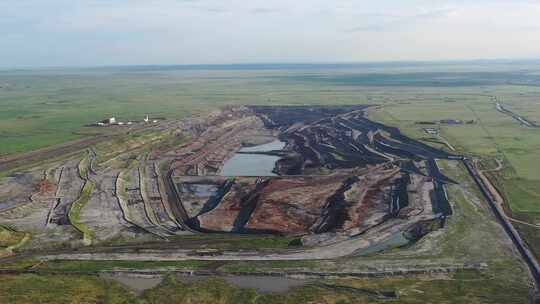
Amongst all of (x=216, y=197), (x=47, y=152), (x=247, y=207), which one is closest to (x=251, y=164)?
(x=216, y=197)

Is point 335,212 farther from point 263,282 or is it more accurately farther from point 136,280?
point 136,280

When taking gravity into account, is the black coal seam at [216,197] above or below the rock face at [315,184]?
below

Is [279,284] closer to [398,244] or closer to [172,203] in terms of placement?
[398,244]

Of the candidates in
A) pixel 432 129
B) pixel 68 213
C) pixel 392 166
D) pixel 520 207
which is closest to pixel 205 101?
pixel 432 129

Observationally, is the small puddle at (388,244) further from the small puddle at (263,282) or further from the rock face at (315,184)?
the small puddle at (263,282)

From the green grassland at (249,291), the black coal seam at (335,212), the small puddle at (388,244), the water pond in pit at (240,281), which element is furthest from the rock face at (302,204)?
the green grassland at (249,291)

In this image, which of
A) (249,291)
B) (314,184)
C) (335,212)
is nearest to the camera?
(249,291)

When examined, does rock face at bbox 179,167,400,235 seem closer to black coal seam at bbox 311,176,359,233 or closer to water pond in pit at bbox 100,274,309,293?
black coal seam at bbox 311,176,359,233
